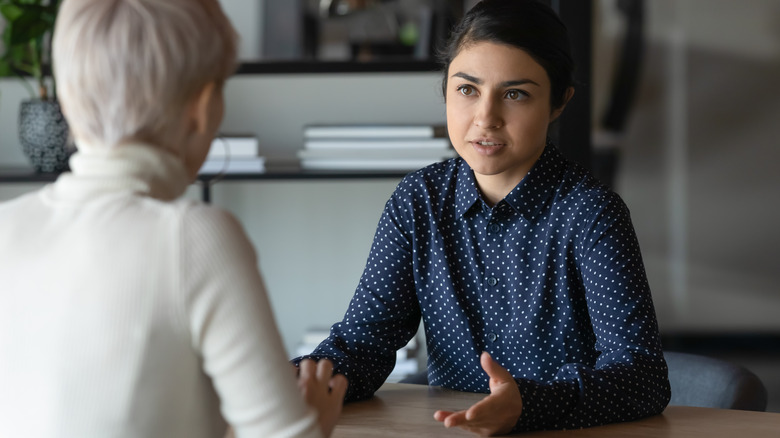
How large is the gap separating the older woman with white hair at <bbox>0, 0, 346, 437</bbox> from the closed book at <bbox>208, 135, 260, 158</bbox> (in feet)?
5.80

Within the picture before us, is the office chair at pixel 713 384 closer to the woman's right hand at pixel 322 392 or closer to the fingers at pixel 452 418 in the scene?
the fingers at pixel 452 418

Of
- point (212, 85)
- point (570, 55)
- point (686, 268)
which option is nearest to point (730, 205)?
point (686, 268)

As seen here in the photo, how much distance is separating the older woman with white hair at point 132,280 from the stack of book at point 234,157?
1749mm

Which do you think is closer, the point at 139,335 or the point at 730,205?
the point at 139,335

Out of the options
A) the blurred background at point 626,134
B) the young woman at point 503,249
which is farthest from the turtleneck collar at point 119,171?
the blurred background at point 626,134

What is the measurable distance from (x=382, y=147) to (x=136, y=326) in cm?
185

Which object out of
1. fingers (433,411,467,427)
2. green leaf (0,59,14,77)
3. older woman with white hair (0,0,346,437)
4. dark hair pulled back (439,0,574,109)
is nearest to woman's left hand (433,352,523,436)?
fingers (433,411,467,427)

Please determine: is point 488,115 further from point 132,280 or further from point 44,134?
point 44,134

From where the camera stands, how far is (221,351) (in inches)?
28.4

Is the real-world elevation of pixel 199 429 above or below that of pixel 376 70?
below

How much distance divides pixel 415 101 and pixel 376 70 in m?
0.17

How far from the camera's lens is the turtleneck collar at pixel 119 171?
76 cm

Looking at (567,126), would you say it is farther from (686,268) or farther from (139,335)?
(139,335)

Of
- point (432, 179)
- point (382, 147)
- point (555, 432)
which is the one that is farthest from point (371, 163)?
point (555, 432)
